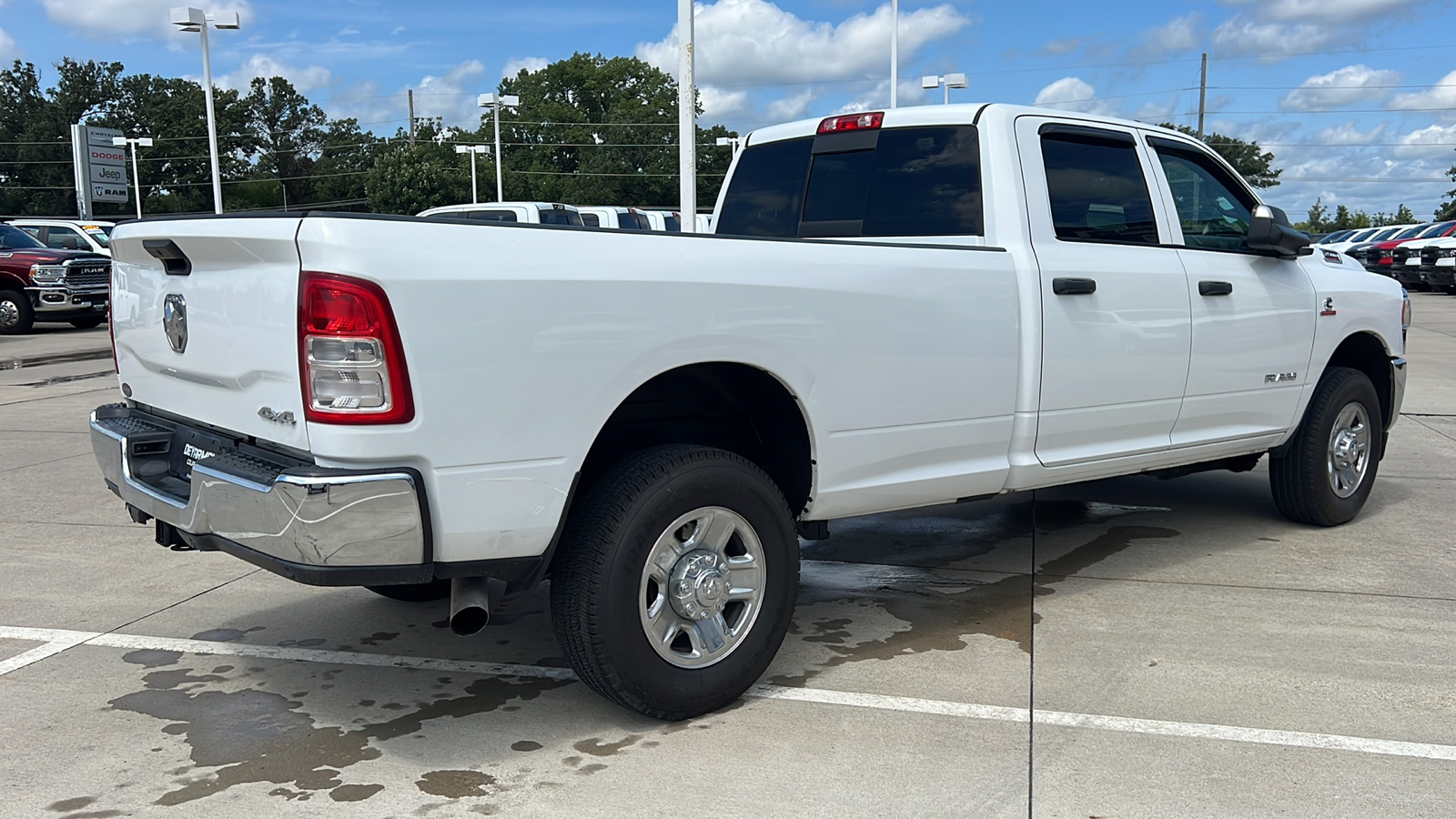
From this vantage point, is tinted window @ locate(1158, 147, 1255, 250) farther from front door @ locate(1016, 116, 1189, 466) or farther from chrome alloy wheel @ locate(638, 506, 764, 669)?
chrome alloy wheel @ locate(638, 506, 764, 669)

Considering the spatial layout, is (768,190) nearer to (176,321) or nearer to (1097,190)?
(1097,190)

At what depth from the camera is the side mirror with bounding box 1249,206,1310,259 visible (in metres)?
5.48

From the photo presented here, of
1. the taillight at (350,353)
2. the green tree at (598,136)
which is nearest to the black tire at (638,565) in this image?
the taillight at (350,353)

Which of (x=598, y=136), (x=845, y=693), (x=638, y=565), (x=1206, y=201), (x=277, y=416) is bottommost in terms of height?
(x=845, y=693)

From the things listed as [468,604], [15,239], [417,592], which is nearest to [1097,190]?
[468,604]

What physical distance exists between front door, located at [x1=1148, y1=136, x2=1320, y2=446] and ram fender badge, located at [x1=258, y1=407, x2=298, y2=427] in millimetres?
3719

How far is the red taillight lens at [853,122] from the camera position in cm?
526

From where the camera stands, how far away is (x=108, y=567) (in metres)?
5.69

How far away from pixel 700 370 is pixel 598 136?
9619 centimetres

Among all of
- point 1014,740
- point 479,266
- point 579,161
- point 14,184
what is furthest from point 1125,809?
point 14,184

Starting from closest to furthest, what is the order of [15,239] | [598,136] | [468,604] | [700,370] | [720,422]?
[468,604] → [700,370] → [720,422] → [15,239] → [598,136]

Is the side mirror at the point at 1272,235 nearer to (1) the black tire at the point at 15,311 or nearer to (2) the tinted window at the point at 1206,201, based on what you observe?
(2) the tinted window at the point at 1206,201

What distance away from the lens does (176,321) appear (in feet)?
12.4

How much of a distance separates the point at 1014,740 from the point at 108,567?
4268mm
